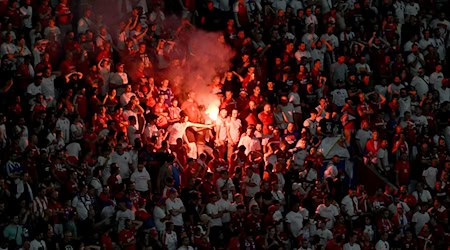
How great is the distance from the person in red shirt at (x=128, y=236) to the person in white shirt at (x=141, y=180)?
1571 millimetres

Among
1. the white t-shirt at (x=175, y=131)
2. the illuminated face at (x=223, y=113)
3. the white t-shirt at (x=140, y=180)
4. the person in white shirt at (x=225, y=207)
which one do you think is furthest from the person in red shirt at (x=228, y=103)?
the white t-shirt at (x=140, y=180)

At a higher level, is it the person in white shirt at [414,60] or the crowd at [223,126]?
the person in white shirt at [414,60]

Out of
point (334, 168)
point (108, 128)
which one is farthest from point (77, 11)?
point (334, 168)

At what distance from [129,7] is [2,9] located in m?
3.71

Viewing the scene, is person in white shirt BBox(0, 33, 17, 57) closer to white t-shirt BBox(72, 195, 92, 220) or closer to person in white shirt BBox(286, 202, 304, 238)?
white t-shirt BBox(72, 195, 92, 220)

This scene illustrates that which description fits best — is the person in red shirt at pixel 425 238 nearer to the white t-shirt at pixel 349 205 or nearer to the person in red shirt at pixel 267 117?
the white t-shirt at pixel 349 205

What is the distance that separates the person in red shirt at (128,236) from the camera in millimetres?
27922

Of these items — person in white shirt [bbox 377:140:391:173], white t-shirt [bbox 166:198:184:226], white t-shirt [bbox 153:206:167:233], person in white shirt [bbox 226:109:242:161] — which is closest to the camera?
white t-shirt [bbox 153:206:167:233]

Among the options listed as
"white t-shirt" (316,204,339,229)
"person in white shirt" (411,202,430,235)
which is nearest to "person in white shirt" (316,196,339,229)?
"white t-shirt" (316,204,339,229)

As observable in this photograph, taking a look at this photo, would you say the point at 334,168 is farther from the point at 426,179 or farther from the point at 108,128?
the point at 108,128

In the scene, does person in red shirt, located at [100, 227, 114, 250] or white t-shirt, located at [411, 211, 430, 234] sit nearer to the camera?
person in red shirt, located at [100, 227, 114, 250]

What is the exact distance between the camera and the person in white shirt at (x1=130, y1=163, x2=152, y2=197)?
29656mm

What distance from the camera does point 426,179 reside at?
3262cm

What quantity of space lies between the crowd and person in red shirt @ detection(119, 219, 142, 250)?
27 mm
